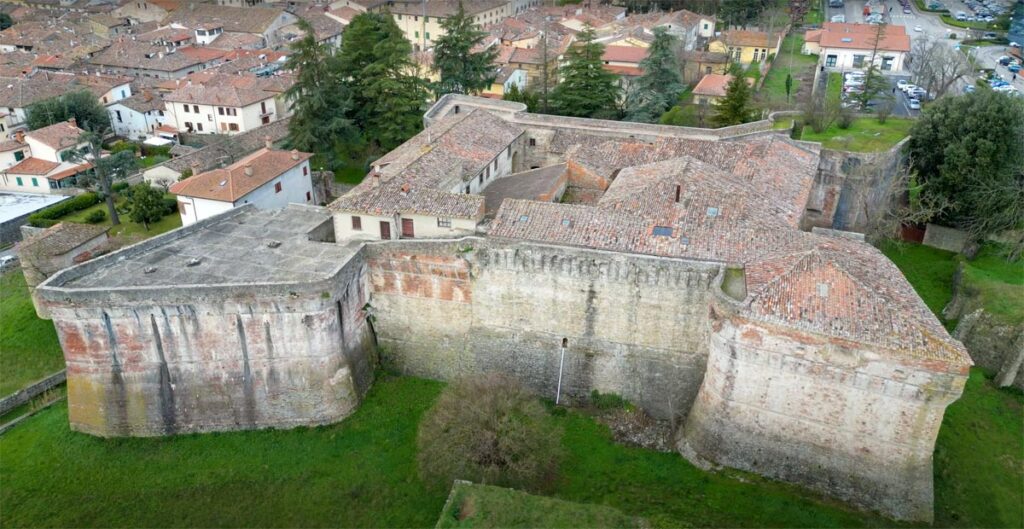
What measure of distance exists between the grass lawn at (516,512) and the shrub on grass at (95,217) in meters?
36.3

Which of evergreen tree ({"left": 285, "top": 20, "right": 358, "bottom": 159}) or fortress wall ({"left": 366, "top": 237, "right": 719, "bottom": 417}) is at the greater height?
evergreen tree ({"left": 285, "top": 20, "right": 358, "bottom": 159})

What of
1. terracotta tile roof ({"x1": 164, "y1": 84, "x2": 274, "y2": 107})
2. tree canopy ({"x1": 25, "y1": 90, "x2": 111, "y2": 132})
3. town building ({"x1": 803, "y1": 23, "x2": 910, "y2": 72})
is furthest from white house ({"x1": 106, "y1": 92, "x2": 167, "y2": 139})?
town building ({"x1": 803, "y1": 23, "x2": 910, "y2": 72})

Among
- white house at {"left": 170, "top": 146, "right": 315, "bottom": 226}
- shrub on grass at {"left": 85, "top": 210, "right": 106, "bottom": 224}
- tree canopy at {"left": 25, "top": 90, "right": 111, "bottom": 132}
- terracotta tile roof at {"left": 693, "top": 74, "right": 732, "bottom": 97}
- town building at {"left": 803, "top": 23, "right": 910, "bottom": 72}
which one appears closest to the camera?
white house at {"left": 170, "top": 146, "right": 315, "bottom": 226}

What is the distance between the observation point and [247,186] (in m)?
36.5

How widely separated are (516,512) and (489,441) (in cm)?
284

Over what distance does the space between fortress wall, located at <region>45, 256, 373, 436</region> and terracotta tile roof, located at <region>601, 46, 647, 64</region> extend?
44878 millimetres

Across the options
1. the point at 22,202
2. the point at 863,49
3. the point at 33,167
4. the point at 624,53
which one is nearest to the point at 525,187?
the point at 624,53

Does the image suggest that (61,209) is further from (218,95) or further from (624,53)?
(624,53)

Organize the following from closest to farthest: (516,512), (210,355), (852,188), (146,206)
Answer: (516,512) → (210,355) → (852,188) → (146,206)

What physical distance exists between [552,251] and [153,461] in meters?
16.0

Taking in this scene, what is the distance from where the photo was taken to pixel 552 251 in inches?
1008

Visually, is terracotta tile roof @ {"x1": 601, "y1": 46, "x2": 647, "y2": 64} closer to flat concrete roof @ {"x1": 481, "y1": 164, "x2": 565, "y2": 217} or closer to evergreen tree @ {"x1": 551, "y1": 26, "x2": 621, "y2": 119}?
evergreen tree @ {"x1": 551, "y1": 26, "x2": 621, "y2": 119}

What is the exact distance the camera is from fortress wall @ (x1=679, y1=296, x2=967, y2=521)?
21.4 meters

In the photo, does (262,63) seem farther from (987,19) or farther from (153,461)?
(987,19)
